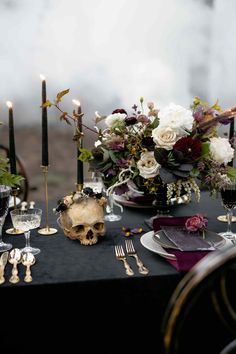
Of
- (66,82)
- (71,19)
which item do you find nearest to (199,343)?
(66,82)

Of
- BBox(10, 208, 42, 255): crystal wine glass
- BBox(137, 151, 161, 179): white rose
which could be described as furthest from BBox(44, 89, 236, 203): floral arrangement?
BBox(10, 208, 42, 255): crystal wine glass

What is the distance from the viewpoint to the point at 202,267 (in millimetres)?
521

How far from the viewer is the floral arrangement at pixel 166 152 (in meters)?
1.17

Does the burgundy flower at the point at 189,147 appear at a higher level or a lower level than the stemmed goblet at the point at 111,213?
higher

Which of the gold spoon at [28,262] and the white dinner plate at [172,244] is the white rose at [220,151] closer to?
the white dinner plate at [172,244]

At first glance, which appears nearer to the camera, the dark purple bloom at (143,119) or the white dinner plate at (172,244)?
the white dinner plate at (172,244)

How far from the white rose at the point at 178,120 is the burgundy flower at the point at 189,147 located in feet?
0.14

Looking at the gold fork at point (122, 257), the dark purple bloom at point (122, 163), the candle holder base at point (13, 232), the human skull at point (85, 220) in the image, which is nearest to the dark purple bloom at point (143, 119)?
the dark purple bloom at point (122, 163)

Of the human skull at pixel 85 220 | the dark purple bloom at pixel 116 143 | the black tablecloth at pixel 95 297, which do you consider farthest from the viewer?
the dark purple bloom at pixel 116 143

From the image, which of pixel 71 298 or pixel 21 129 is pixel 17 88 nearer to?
pixel 21 129

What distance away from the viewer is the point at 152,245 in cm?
110

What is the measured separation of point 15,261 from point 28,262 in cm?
3

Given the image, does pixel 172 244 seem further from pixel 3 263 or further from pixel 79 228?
pixel 3 263

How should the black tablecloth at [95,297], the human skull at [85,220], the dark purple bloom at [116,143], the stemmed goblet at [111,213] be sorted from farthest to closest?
the stemmed goblet at [111,213] → the dark purple bloom at [116,143] → the human skull at [85,220] → the black tablecloth at [95,297]
